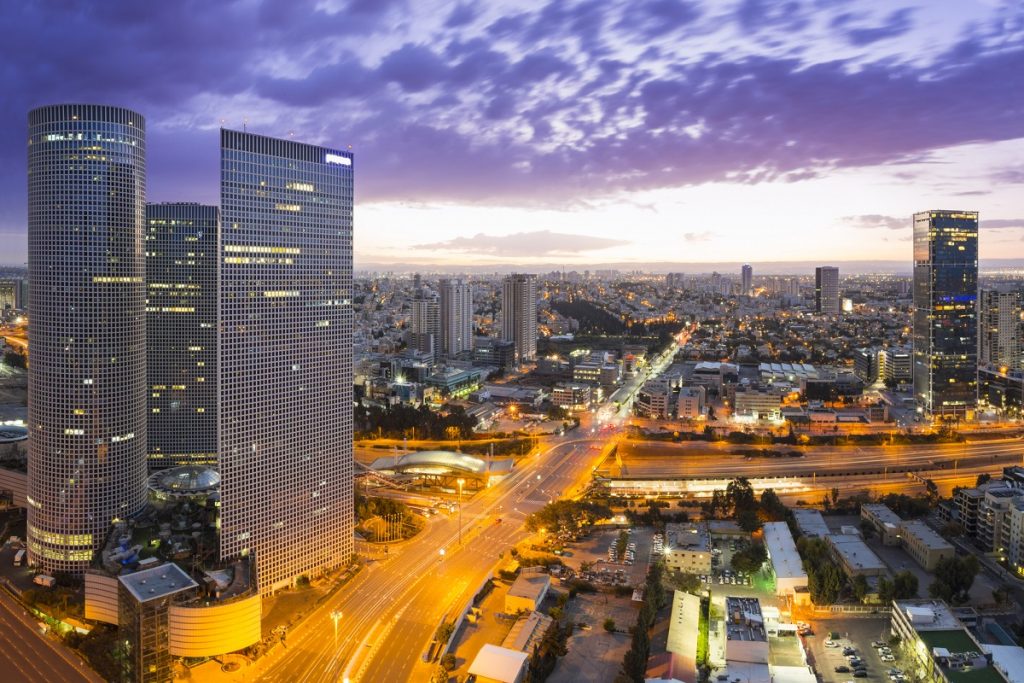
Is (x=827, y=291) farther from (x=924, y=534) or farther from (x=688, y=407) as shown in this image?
(x=924, y=534)

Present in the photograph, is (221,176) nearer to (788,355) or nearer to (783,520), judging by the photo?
(783,520)

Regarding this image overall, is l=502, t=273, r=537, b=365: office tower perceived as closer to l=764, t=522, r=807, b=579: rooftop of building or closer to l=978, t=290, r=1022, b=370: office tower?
l=978, t=290, r=1022, b=370: office tower

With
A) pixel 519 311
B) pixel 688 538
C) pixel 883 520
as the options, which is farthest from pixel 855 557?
pixel 519 311

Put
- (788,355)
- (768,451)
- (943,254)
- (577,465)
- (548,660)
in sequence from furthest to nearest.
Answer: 1. (788,355)
2. (943,254)
3. (768,451)
4. (577,465)
5. (548,660)

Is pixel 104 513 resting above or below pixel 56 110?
below

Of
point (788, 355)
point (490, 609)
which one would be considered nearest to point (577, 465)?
point (490, 609)
